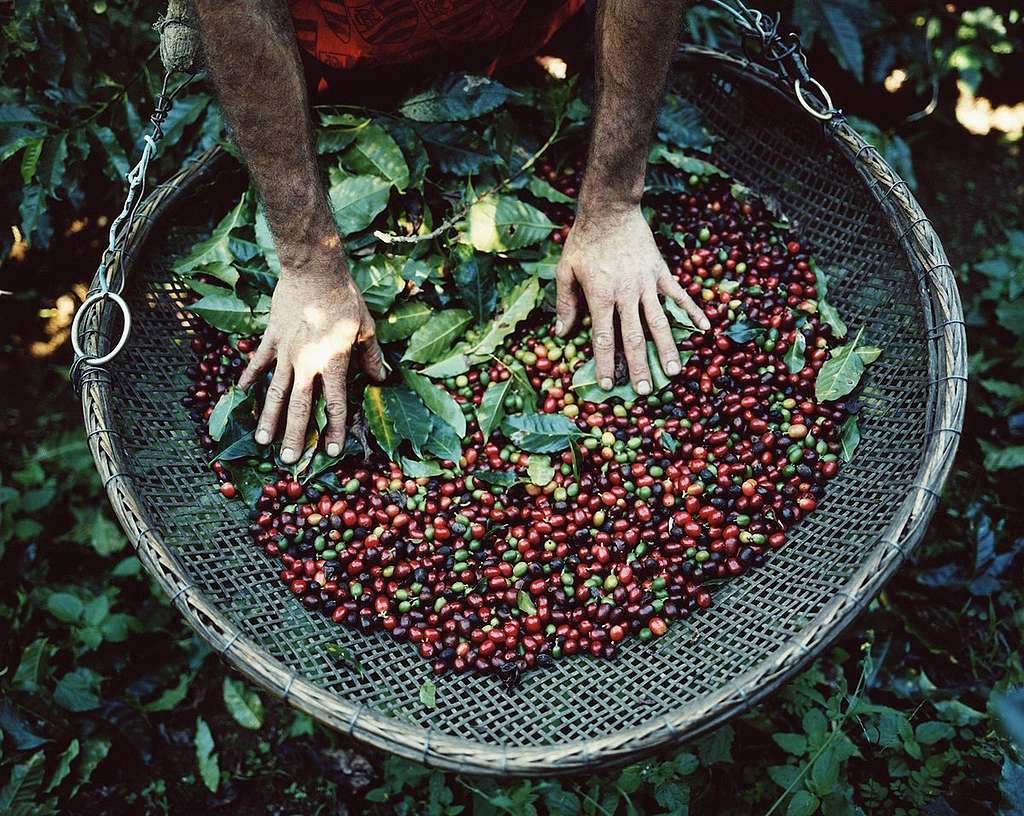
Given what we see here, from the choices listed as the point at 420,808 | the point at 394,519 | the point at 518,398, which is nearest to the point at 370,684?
the point at 394,519

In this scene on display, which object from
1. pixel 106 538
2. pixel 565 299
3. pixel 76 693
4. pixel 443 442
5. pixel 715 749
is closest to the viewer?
pixel 715 749

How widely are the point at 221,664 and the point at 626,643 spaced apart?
1.28 meters

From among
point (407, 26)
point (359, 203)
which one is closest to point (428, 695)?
point (359, 203)

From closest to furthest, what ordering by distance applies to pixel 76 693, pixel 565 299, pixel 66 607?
pixel 565 299 → pixel 76 693 → pixel 66 607

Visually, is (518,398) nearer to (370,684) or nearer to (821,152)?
(370,684)

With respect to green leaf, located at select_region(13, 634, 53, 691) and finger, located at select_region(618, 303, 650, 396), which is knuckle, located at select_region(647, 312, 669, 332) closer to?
finger, located at select_region(618, 303, 650, 396)

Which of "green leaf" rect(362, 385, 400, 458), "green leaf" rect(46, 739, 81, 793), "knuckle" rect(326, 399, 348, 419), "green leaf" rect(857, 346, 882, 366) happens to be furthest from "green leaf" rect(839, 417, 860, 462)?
"green leaf" rect(46, 739, 81, 793)

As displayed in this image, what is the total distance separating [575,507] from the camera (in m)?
2.01

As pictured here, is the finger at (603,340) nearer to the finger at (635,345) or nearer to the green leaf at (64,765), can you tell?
the finger at (635,345)

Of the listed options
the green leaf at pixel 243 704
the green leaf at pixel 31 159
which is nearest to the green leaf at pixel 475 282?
the green leaf at pixel 31 159

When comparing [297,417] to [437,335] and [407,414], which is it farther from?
[437,335]

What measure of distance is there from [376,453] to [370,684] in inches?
22.6

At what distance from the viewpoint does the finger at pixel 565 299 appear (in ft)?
6.95

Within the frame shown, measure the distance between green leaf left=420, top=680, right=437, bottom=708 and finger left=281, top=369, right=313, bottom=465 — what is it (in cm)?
62
